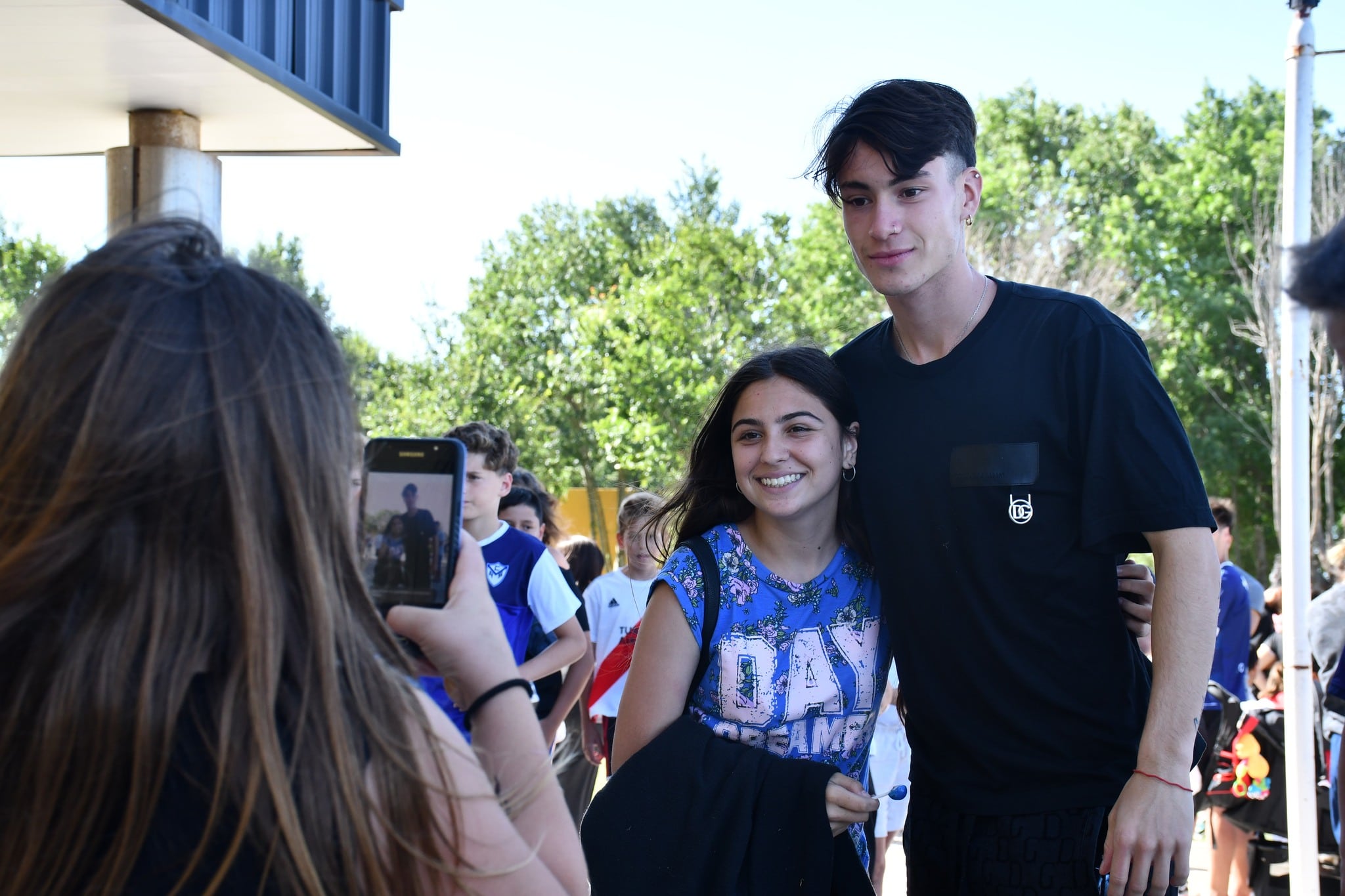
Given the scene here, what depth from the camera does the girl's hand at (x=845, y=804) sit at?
2.45 m

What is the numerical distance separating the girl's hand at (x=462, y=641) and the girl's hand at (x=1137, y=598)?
1.43 m

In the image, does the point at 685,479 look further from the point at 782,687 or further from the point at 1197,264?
the point at 1197,264

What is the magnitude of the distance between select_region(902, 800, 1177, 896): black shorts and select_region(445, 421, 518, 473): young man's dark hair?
10.3 ft

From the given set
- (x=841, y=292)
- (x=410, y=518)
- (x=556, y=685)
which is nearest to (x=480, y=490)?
(x=556, y=685)

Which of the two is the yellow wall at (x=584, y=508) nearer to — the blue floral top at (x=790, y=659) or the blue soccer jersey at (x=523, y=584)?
the blue soccer jersey at (x=523, y=584)

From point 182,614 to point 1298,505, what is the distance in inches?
263

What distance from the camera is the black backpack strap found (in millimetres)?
2613

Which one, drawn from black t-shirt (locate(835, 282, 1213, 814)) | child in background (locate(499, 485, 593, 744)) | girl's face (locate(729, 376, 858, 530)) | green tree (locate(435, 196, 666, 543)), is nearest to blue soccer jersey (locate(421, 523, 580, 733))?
child in background (locate(499, 485, 593, 744))

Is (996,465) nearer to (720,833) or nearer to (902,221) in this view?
(902,221)

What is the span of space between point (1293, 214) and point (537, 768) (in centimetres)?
654

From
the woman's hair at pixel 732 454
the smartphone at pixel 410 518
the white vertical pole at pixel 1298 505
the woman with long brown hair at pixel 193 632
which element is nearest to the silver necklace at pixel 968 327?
the woman's hair at pixel 732 454

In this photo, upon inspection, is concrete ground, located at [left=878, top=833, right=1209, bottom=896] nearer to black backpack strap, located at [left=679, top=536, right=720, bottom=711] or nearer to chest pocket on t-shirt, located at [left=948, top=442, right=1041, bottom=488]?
black backpack strap, located at [left=679, top=536, right=720, bottom=711]

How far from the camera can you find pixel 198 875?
1.17 metres

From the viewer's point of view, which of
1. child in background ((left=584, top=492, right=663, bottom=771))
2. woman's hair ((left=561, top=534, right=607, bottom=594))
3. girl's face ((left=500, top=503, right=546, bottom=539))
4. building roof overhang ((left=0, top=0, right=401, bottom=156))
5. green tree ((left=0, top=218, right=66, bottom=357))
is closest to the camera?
green tree ((left=0, top=218, right=66, bottom=357))
